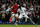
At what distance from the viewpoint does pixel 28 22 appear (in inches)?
271

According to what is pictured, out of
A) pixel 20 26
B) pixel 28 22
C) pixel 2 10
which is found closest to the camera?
pixel 20 26

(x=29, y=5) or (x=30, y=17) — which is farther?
(x=29, y=5)

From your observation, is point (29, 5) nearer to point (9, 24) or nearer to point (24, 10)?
point (24, 10)

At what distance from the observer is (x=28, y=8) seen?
24.8 feet

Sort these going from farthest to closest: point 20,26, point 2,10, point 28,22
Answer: point 2,10, point 28,22, point 20,26

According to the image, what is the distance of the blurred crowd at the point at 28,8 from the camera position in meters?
7.19

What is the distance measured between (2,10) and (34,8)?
215 cm

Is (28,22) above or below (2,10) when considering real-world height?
below

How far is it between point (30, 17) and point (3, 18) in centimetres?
172

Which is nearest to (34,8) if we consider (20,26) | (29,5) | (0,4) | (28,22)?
(29,5)

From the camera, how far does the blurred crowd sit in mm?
7191

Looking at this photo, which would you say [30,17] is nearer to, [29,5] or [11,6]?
[29,5]

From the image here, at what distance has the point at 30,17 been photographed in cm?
717

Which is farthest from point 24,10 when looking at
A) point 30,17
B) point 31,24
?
point 31,24
